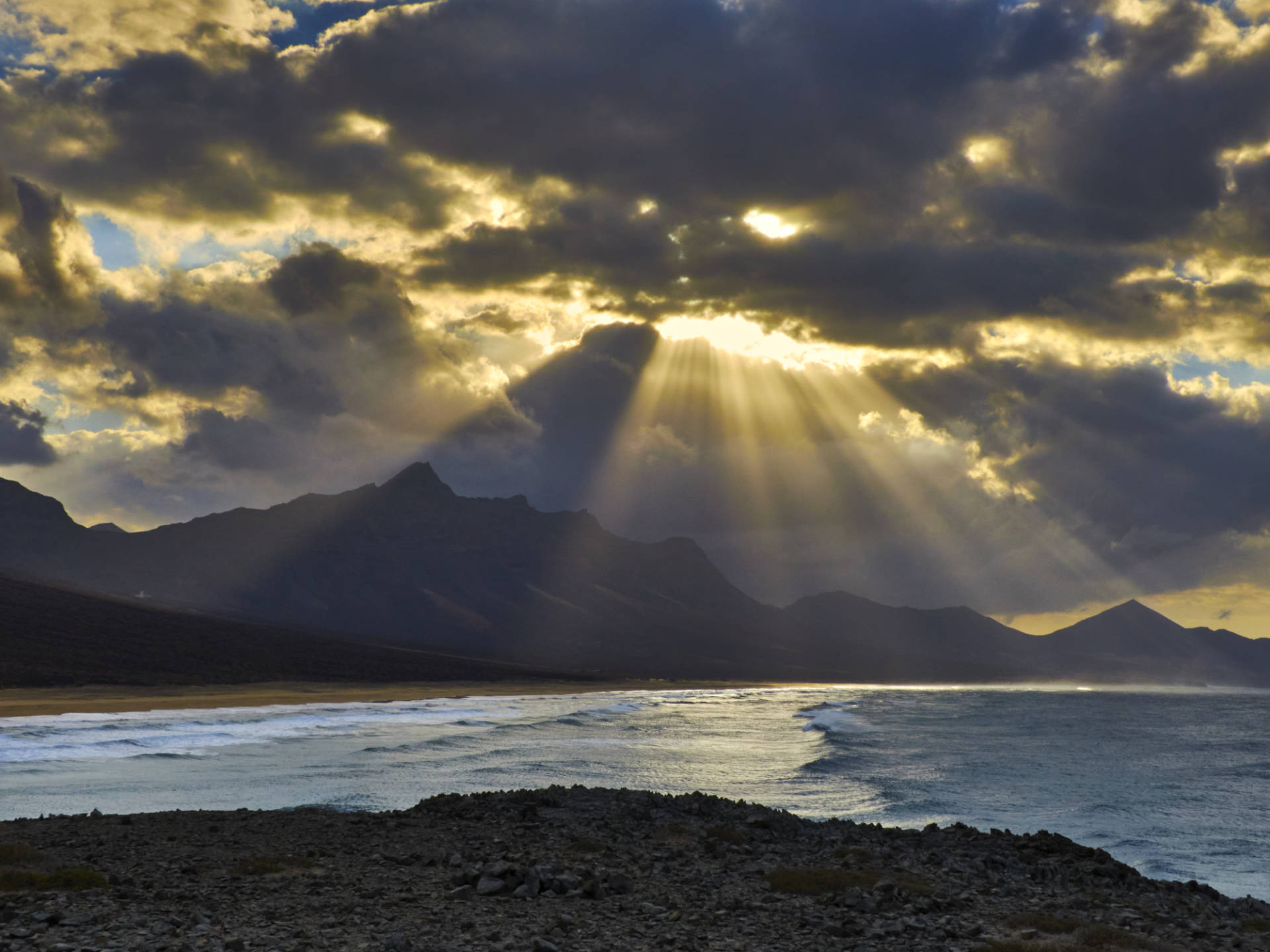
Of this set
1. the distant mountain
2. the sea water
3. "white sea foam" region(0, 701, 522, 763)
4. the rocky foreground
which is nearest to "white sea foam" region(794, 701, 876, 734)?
the sea water

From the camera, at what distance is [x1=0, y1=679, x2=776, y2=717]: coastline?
279 ft

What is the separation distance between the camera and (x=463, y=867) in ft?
64.0

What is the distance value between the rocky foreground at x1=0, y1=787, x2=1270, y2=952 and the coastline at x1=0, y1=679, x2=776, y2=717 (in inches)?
2573

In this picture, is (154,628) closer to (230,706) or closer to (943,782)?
(230,706)

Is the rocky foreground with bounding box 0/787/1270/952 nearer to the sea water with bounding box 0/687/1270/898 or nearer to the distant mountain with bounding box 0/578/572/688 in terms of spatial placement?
the sea water with bounding box 0/687/1270/898

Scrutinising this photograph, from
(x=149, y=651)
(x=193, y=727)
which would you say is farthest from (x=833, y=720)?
(x=149, y=651)

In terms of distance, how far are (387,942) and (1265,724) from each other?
133 m

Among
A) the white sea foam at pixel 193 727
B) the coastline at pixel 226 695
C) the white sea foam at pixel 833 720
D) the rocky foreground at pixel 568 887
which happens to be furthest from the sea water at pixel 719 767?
the rocky foreground at pixel 568 887

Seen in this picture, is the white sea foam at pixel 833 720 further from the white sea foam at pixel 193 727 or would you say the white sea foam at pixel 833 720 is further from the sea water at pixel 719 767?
the white sea foam at pixel 193 727

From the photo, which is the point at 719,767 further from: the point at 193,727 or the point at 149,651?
the point at 149,651

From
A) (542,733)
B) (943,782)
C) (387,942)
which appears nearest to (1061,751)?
(943,782)

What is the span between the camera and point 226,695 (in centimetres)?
11219

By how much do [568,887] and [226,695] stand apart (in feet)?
355

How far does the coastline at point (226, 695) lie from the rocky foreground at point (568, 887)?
214 feet
